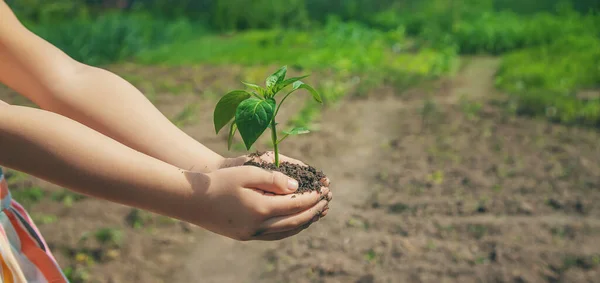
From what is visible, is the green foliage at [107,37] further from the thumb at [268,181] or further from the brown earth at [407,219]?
the thumb at [268,181]

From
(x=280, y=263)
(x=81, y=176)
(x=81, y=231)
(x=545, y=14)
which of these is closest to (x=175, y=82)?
(x=81, y=231)

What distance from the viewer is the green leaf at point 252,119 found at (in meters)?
1.42

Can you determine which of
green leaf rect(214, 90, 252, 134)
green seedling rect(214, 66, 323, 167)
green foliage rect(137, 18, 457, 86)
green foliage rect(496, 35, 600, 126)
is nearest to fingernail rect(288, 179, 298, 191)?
green seedling rect(214, 66, 323, 167)

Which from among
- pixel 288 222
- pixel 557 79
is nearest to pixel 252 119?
pixel 288 222

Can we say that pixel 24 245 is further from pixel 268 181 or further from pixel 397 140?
pixel 397 140

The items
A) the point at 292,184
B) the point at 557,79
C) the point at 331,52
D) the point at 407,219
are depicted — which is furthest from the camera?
the point at 331,52

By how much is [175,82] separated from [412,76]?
2.67 m

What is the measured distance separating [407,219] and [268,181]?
7.84 ft

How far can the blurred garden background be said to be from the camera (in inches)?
130

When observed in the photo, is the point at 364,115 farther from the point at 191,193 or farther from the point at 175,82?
the point at 191,193

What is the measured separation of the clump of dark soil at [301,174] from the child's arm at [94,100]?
0.16m

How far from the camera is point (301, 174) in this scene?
1582mm

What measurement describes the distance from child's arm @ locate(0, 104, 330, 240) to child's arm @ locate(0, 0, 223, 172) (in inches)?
9.4

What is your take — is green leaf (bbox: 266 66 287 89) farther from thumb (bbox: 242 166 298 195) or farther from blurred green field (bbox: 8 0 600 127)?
blurred green field (bbox: 8 0 600 127)
